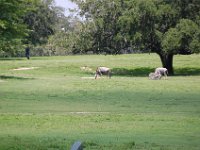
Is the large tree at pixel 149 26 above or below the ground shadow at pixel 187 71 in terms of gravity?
above

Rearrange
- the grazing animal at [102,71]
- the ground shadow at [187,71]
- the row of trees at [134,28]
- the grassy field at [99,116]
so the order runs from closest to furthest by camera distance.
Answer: the grassy field at [99,116]
the grazing animal at [102,71]
the row of trees at [134,28]
the ground shadow at [187,71]

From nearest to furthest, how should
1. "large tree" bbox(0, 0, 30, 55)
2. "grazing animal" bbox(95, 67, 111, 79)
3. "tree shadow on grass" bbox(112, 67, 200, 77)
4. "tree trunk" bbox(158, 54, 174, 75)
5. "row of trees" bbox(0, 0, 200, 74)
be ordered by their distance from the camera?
"large tree" bbox(0, 0, 30, 55) < "grazing animal" bbox(95, 67, 111, 79) < "row of trees" bbox(0, 0, 200, 74) < "tree shadow on grass" bbox(112, 67, 200, 77) < "tree trunk" bbox(158, 54, 174, 75)

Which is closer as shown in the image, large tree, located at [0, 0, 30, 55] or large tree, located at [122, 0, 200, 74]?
large tree, located at [0, 0, 30, 55]

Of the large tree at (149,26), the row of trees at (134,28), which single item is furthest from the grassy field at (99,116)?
the large tree at (149,26)

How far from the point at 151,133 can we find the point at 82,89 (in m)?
18.0

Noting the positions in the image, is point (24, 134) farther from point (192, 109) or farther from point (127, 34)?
point (127, 34)

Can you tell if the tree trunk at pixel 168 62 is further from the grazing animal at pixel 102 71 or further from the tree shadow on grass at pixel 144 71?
the grazing animal at pixel 102 71

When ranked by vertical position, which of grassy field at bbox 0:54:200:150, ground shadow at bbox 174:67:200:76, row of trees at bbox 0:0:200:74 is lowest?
ground shadow at bbox 174:67:200:76

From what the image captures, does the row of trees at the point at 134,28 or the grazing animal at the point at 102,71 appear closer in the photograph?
the grazing animal at the point at 102,71

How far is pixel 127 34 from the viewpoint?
2170 inches

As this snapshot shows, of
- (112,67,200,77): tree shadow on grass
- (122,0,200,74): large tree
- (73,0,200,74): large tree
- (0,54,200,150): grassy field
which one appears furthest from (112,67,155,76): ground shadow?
(0,54,200,150): grassy field

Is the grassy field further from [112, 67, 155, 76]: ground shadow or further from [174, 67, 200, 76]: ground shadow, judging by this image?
[174, 67, 200, 76]: ground shadow

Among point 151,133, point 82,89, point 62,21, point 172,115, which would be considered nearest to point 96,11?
point 82,89

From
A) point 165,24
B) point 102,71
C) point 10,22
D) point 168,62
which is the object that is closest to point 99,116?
point 10,22
